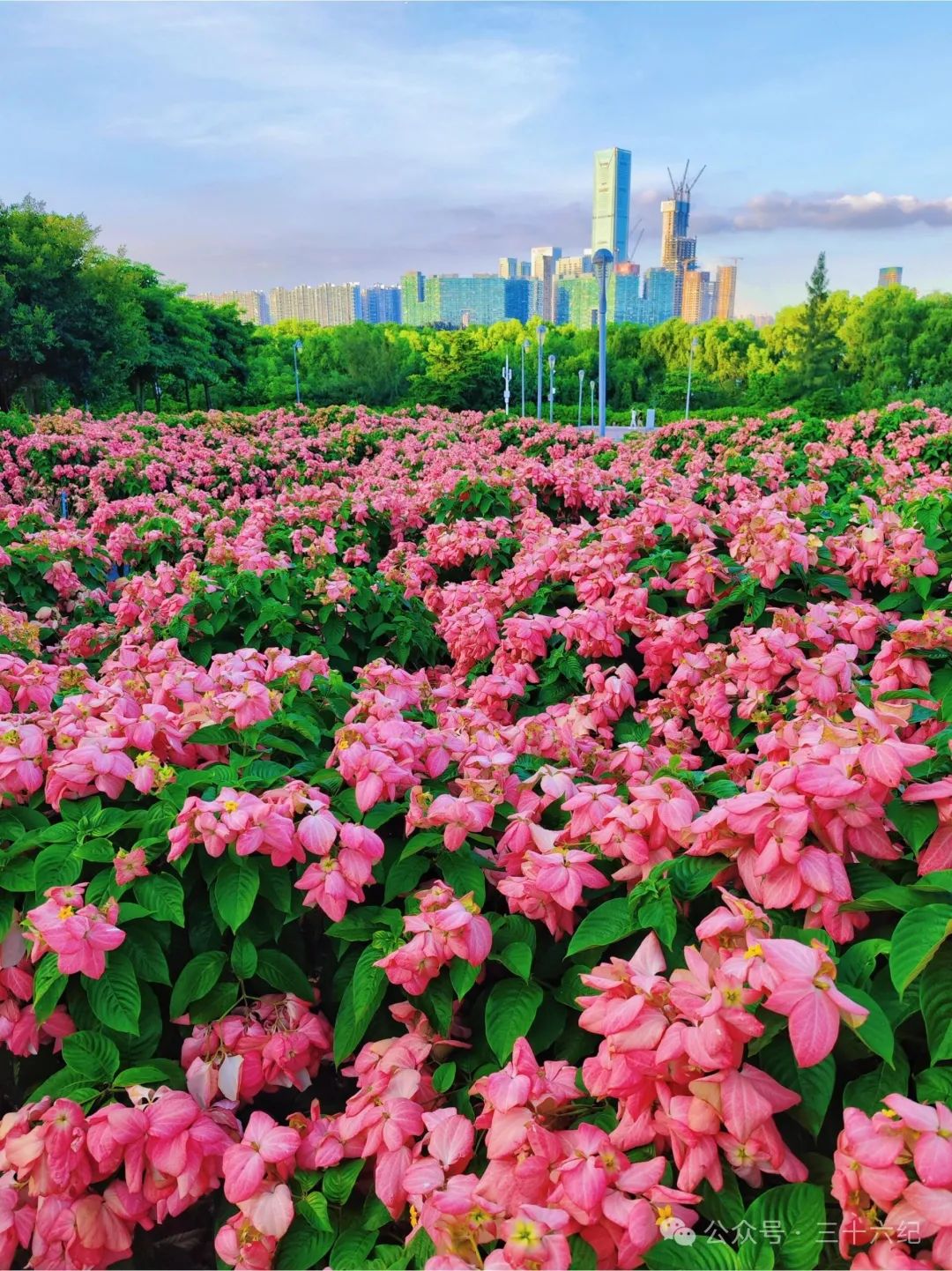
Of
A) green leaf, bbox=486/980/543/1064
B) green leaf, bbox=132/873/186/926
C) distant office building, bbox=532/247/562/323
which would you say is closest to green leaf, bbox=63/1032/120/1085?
green leaf, bbox=132/873/186/926

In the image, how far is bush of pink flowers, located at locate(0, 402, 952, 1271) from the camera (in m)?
1.13

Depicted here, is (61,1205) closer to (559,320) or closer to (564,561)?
(564,561)

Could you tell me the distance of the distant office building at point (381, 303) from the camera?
14312cm

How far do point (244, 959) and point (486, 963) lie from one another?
0.45 meters

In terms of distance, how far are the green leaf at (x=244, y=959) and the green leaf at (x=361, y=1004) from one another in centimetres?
19

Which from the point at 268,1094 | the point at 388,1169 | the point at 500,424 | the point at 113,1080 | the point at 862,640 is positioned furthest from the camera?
the point at 500,424

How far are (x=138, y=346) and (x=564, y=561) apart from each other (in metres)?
29.2

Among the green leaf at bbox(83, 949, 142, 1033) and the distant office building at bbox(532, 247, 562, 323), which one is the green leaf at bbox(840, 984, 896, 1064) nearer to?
the green leaf at bbox(83, 949, 142, 1033)

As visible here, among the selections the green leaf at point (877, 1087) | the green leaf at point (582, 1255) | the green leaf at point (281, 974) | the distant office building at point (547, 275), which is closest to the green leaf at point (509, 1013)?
the green leaf at point (582, 1255)

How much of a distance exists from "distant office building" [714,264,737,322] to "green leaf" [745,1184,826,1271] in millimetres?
162920

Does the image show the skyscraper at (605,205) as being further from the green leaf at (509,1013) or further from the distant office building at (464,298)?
the distant office building at (464,298)

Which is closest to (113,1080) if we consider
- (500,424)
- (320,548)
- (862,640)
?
(862,640)

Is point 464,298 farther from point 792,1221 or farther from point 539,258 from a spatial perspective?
point 792,1221

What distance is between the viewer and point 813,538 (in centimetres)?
299
